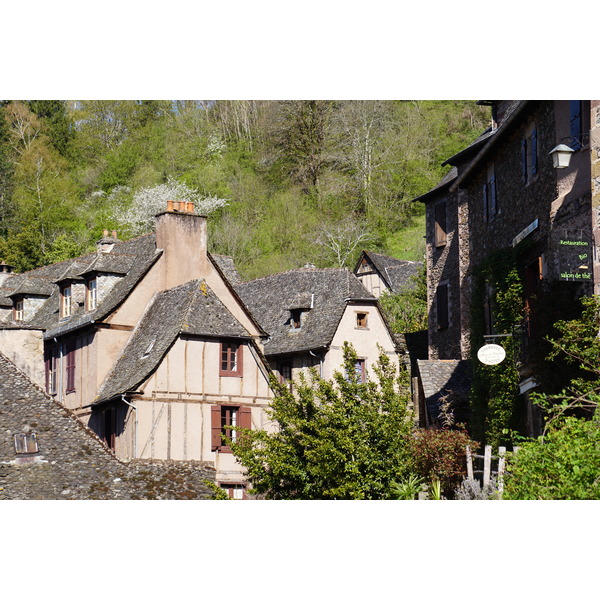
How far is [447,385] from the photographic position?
2159 cm

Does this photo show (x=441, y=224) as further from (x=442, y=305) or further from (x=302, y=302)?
(x=302, y=302)

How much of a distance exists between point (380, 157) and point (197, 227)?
218 inches

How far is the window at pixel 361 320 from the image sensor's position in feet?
85.1

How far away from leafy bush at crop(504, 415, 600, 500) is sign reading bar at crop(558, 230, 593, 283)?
1.77 metres

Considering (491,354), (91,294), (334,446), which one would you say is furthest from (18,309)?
(334,446)

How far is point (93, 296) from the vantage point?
2467cm

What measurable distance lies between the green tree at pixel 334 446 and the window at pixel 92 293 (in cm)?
869

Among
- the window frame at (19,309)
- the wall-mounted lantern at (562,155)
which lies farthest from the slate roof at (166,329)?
the wall-mounted lantern at (562,155)

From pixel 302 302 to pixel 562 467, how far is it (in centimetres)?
1470

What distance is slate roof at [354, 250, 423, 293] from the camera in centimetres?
3297

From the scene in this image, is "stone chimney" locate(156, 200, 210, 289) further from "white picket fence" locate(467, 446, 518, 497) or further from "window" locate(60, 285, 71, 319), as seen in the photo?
"white picket fence" locate(467, 446, 518, 497)

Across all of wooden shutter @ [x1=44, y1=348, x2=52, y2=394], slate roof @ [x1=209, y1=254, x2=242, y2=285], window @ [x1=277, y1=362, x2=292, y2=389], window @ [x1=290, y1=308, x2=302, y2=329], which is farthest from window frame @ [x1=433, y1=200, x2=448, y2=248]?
wooden shutter @ [x1=44, y1=348, x2=52, y2=394]

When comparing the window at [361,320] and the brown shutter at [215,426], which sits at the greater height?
the window at [361,320]

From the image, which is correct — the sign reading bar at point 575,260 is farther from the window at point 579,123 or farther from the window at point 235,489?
the window at point 235,489
